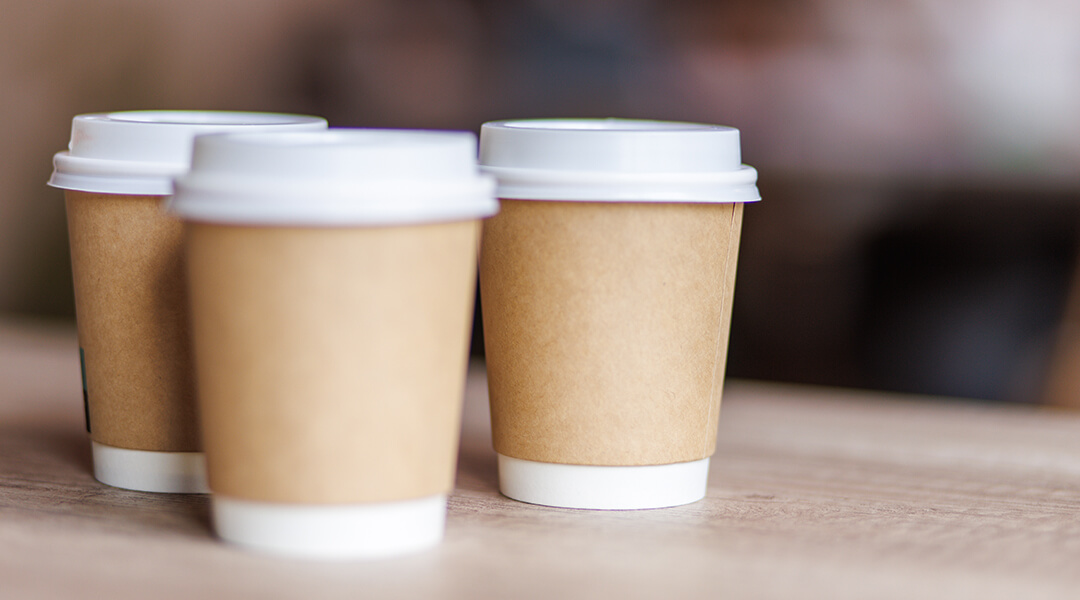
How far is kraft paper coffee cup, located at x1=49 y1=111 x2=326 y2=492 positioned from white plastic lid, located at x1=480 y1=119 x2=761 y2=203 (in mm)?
128

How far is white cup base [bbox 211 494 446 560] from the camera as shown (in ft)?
1.88

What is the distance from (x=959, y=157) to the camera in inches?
69.1

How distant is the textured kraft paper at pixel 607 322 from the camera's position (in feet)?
2.22

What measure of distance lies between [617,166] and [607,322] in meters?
0.09

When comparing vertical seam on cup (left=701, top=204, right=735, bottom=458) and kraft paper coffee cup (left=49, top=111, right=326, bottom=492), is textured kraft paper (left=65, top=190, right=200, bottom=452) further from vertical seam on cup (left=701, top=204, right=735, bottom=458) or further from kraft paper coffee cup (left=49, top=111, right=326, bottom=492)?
vertical seam on cup (left=701, top=204, right=735, bottom=458)

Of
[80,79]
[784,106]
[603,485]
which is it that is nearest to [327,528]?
[603,485]

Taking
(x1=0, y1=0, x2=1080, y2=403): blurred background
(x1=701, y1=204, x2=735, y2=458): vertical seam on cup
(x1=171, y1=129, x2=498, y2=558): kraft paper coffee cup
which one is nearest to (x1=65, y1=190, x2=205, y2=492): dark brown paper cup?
(x1=171, y1=129, x2=498, y2=558): kraft paper coffee cup

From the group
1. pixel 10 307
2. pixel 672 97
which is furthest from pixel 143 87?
pixel 672 97

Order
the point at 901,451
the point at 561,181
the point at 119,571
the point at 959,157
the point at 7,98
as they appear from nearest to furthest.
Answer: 1. the point at 119,571
2. the point at 561,181
3. the point at 901,451
4. the point at 959,157
5. the point at 7,98

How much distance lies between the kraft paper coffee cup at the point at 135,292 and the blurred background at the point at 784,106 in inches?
44.4

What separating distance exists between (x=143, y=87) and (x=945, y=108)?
1233 mm

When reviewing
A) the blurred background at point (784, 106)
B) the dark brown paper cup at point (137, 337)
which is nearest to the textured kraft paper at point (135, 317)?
the dark brown paper cup at point (137, 337)

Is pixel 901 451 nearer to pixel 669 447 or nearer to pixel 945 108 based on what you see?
pixel 669 447

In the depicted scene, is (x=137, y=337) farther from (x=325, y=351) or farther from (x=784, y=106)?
(x=784, y=106)
